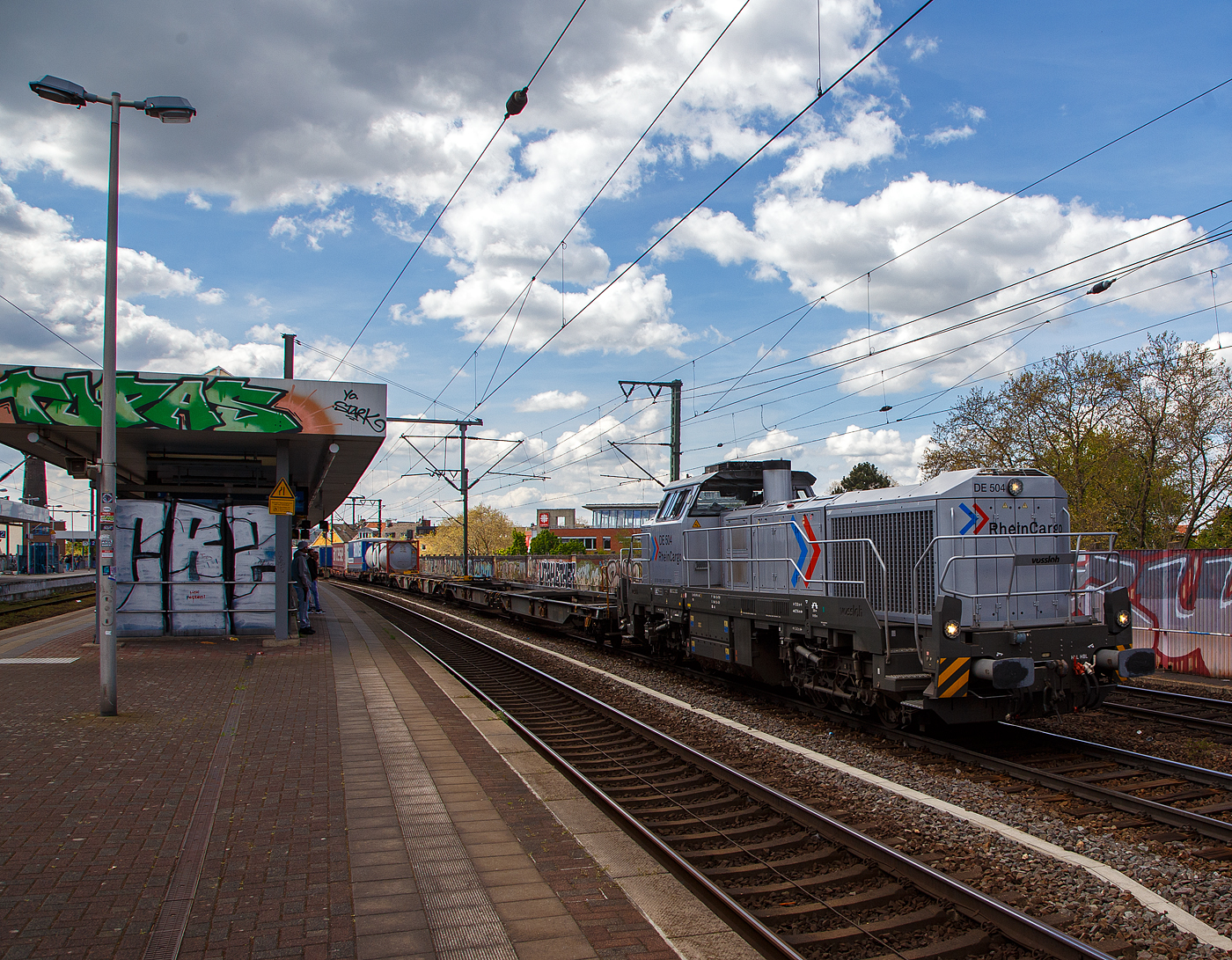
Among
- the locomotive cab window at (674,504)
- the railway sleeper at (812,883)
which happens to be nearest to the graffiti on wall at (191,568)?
the locomotive cab window at (674,504)

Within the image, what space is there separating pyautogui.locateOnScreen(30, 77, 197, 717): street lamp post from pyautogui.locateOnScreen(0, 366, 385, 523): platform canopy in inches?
198

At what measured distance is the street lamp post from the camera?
8.74 m

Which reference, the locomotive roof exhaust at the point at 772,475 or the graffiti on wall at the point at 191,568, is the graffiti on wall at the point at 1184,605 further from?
the graffiti on wall at the point at 191,568

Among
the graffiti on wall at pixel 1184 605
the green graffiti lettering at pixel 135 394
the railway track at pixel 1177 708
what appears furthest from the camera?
the green graffiti lettering at pixel 135 394

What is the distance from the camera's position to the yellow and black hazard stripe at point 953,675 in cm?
745

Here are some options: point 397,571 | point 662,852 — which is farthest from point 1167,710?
point 397,571

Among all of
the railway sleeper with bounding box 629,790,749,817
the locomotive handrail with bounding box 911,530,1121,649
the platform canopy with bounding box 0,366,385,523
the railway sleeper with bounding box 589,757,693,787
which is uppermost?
the platform canopy with bounding box 0,366,385,523

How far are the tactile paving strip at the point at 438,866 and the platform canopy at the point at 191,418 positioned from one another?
25.7 feet

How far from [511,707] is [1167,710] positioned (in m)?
8.32

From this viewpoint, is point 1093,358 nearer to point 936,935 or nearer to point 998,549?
point 998,549

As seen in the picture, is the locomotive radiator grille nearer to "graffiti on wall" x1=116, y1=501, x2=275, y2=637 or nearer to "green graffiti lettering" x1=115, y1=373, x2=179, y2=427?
"green graffiti lettering" x1=115, y1=373, x2=179, y2=427

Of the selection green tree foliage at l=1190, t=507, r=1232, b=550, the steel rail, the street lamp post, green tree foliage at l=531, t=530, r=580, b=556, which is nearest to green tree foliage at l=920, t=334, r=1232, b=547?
green tree foliage at l=1190, t=507, r=1232, b=550

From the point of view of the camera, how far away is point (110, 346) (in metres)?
9.12

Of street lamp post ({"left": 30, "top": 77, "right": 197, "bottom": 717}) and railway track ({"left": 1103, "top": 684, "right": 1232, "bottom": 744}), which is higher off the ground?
street lamp post ({"left": 30, "top": 77, "right": 197, "bottom": 717})
